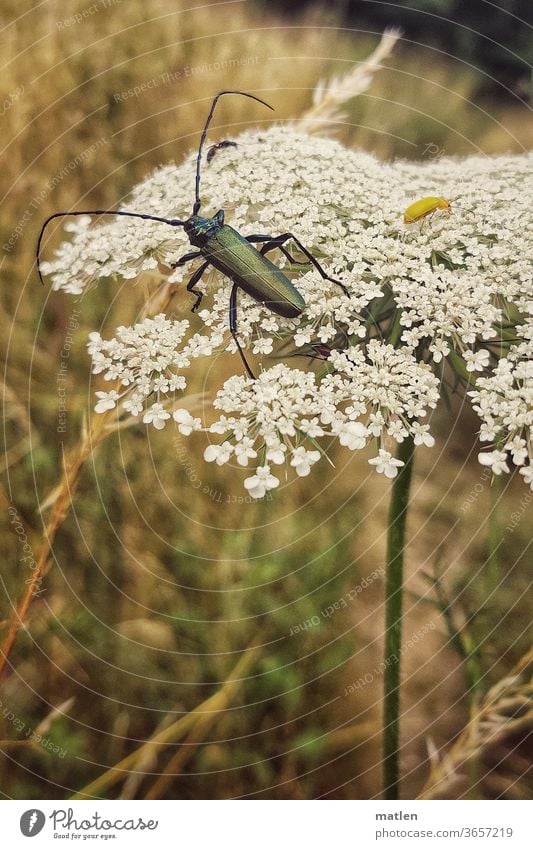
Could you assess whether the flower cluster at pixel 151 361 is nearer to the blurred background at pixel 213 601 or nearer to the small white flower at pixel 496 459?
the blurred background at pixel 213 601

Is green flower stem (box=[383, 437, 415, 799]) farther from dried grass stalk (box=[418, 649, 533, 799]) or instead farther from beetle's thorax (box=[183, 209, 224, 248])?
beetle's thorax (box=[183, 209, 224, 248])

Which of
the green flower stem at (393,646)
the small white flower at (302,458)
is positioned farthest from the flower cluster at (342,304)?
the green flower stem at (393,646)

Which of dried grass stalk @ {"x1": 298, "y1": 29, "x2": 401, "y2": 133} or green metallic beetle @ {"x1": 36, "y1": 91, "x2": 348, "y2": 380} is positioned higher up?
dried grass stalk @ {"x1": 298, "y1": 29, "x2": 401, "y2": 133}

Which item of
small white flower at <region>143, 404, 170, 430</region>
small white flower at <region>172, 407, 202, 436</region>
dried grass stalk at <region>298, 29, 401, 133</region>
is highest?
dried grass stalk at <region>298, 29, 401, 133</region>

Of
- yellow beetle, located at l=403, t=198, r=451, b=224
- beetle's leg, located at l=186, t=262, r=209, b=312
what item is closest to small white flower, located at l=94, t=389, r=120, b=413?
beetle's leg, located at l=186, t=262, r=209, b=312

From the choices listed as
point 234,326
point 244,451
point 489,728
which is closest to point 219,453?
point 244,451

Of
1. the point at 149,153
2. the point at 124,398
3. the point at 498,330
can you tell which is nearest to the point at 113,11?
the point at 149,153

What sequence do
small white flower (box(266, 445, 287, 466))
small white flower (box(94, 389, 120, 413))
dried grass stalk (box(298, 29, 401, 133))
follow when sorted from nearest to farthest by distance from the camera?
small white flower (box(266, 445, 287, 466)) < small white flower (box(94, 389, 120, 413)) < dried grass stalk (box(298, 29, 401, 133))

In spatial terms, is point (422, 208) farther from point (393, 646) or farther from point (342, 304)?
point (393, 646)
